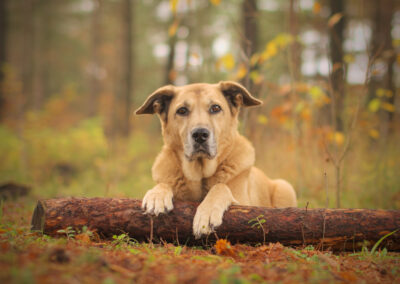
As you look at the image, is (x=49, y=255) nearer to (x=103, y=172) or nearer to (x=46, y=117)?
(x=103, y=172)

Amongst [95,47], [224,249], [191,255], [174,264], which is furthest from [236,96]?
[95,47]

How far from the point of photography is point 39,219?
2830 mm

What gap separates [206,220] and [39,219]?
1734 mm

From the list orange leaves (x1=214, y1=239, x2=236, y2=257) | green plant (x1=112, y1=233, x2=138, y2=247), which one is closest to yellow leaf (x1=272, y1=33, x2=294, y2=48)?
orange leaves (x1=214, y1=239, x2=236, y2=257)

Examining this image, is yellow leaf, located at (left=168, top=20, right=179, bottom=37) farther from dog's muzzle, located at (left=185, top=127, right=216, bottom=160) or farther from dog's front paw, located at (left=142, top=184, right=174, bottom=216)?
dog's front paw, located at (left=142, top=184, right=174, bottom=216)

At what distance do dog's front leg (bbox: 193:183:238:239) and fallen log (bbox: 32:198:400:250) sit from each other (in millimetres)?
75

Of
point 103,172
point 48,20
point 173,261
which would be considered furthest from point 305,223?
point 48,20

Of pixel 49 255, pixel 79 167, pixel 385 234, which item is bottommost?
pixel 79 167

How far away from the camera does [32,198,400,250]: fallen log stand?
2676mm

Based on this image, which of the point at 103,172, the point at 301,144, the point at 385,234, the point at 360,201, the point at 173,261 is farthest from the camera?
the point at 103,172

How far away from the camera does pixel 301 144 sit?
5.83m

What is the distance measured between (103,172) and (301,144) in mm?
4983

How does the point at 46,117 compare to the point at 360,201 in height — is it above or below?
above

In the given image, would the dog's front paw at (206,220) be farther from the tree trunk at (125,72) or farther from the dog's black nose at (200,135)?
the tree trunk at (125,72)
